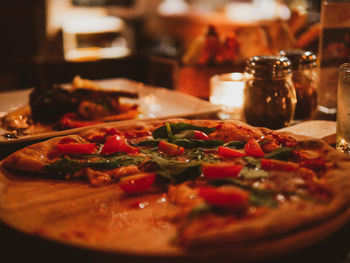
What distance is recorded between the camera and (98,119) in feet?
9.32

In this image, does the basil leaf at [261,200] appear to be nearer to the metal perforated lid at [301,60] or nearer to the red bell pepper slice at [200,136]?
the red bell pepper slice at [200,136]

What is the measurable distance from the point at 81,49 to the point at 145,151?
731cm

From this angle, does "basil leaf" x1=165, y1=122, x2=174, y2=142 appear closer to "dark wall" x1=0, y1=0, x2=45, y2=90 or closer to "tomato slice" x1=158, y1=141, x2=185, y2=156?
"tomato slice" x1=158, y1=141, x2=185, y2=156

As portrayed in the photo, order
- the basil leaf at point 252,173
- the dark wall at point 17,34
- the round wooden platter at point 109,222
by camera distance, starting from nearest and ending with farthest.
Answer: the round wooden platter at point 109,222, the basil leaf at point 252,173, the dark wall at point 17,34

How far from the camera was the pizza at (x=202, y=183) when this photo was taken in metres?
1.19

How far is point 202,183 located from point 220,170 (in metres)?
0.09

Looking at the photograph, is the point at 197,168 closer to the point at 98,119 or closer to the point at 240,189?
the point at 240,189

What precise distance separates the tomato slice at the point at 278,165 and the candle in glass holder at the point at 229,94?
95cm

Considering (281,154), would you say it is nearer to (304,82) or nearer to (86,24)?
(304,82)

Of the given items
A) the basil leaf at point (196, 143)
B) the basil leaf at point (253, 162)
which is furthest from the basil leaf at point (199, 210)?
the basil leaf at point (196, 143)

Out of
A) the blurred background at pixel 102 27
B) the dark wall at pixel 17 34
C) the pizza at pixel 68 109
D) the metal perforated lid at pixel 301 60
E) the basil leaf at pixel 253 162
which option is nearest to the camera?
the basil leaf at pixel 253 162

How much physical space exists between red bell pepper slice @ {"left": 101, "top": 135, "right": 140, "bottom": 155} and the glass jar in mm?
1109

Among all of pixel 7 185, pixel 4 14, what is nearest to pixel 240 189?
pixel 7 185

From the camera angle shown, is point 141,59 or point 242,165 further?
point 141,59
